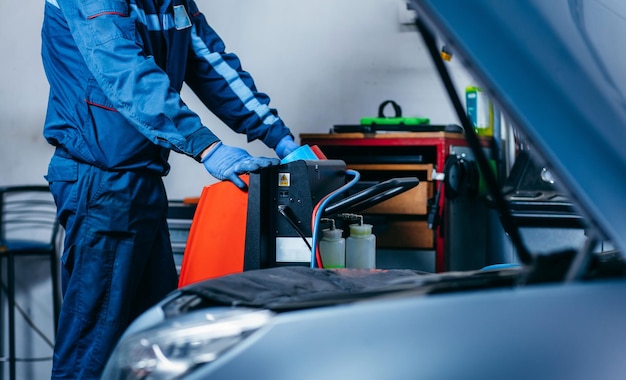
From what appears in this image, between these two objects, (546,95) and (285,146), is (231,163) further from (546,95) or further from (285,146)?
(546,95)

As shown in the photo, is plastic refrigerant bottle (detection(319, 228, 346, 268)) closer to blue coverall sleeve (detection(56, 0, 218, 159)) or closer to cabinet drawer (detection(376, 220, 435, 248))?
blue coverall sleeve (detection(56, 0, 218, 159))

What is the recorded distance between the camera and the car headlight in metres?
0.75

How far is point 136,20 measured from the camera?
1761 millimetres

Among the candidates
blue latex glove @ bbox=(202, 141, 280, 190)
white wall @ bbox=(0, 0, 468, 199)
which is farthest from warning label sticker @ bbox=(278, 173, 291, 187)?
white wall @ bbox=(0, 0, 468, 199)

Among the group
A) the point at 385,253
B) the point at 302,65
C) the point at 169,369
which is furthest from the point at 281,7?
the point at 169,369

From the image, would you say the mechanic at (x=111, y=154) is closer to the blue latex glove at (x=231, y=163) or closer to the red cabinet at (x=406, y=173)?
the blue latex glove at (x=231, y=163)

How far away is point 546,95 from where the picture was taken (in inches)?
26.8

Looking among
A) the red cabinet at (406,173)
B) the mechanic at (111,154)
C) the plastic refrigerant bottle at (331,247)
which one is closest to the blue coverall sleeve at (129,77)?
the mechanic at (111,154)

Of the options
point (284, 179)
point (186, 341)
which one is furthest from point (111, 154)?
point (186, 341)

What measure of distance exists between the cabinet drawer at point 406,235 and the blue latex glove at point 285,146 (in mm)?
644

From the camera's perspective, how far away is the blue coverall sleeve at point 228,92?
212 cm

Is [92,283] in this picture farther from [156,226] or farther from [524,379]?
[524,379]

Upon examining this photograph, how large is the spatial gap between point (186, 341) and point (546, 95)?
43 centimetres

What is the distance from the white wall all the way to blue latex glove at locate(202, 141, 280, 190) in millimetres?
1571
